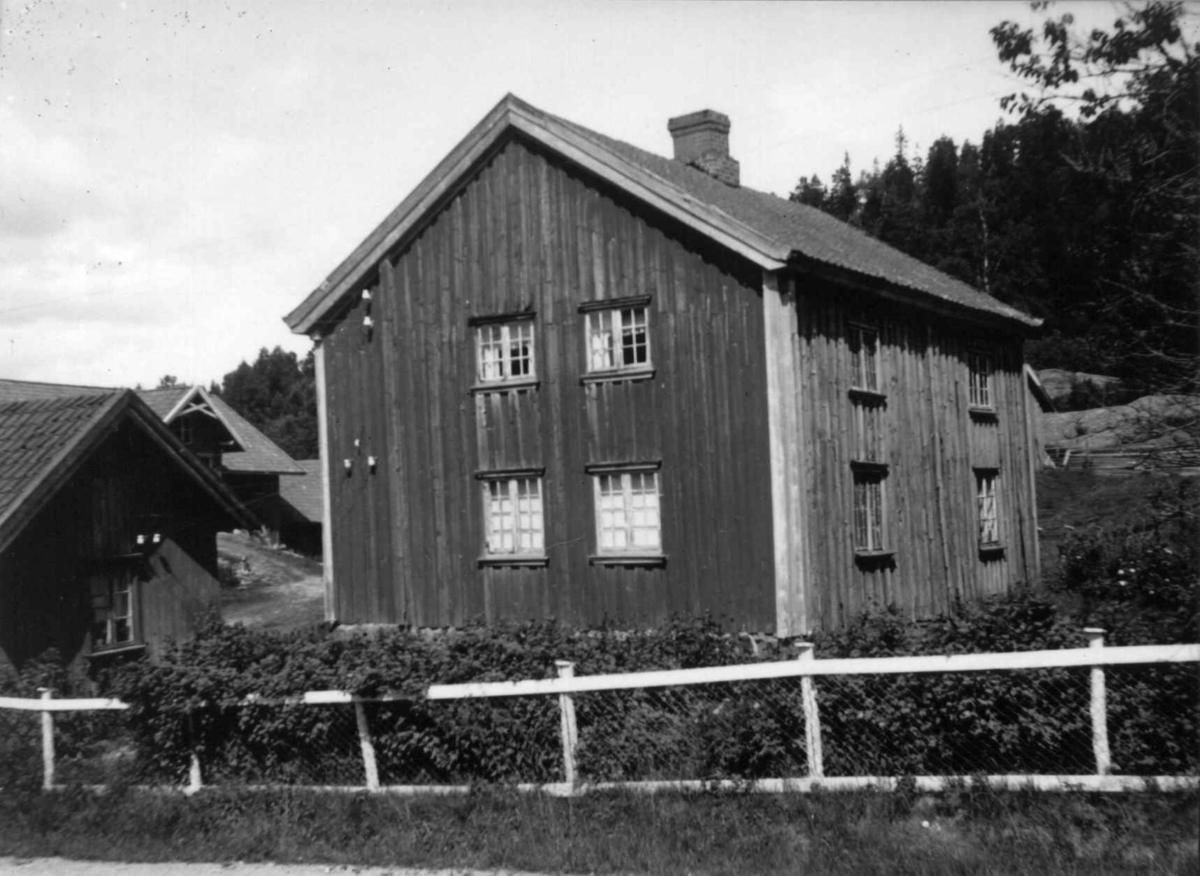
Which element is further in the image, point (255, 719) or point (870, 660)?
point (255, 719)

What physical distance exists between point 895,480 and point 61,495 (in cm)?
1281

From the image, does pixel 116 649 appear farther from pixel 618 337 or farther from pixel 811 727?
pixel 811 727

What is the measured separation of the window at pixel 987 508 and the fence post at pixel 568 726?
1296cm

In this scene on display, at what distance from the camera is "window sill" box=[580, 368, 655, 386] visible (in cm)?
1583

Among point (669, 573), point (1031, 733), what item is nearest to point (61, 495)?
point (669, 573)

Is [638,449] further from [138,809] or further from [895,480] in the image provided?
[138,809]

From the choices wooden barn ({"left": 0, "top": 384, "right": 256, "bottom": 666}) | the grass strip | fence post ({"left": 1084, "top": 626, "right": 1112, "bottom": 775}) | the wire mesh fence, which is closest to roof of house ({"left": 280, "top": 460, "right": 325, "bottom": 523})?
wooden barn ({"left": 0, "top": 384, "right": 256, "bottom": 666})

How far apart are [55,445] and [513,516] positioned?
6828 millimetres

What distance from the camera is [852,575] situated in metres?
15.8

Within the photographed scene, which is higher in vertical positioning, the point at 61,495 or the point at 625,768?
the point at 61,495

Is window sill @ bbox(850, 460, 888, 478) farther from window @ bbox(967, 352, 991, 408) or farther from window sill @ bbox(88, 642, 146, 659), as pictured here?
window sill @ bbox(88, 642, 146, 659)

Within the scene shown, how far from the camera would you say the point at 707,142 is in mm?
21484

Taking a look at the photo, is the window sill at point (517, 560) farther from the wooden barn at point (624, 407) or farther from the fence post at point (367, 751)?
the fence post at point (367, 751)

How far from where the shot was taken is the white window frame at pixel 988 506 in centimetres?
2005
